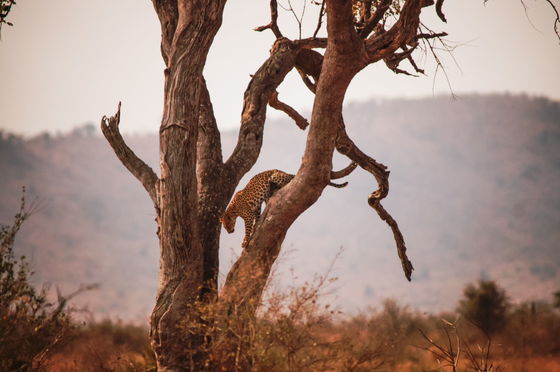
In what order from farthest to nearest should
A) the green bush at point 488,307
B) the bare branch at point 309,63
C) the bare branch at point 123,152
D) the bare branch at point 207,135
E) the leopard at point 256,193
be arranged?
the green bush at point 488,307 < the bare branch at point 309,63 < the leopard at point 256,193 < the bare branch at point 207,135 < the bare branch at point 123,152

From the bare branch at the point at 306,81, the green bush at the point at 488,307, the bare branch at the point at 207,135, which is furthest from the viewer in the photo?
the green bush at the point at 488,307

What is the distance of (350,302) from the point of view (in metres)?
50.6

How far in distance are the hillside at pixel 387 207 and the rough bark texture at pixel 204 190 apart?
40.4m

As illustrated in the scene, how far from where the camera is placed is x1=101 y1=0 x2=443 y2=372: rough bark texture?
5.70 metres

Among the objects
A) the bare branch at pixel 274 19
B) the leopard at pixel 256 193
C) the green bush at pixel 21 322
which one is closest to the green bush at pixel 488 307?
the leopard at pixel 256 193

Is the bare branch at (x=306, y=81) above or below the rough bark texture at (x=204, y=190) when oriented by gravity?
above

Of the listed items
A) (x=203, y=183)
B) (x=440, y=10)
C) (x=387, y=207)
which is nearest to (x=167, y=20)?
(x=203, y=183)

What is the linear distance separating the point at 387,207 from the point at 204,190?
5958cm

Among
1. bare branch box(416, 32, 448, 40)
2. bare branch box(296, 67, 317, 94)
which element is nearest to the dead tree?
bare branch box(416, 32, 448, 40)

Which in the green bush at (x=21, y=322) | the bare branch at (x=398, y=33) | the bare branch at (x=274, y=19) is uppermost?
the bare branch at (x=274, y=19)

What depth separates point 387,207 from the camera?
64875 mm

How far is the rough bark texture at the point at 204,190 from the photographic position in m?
5.70

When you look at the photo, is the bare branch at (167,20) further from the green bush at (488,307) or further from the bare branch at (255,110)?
the green bush at (488,307)

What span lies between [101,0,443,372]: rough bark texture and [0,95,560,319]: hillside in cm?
4037
